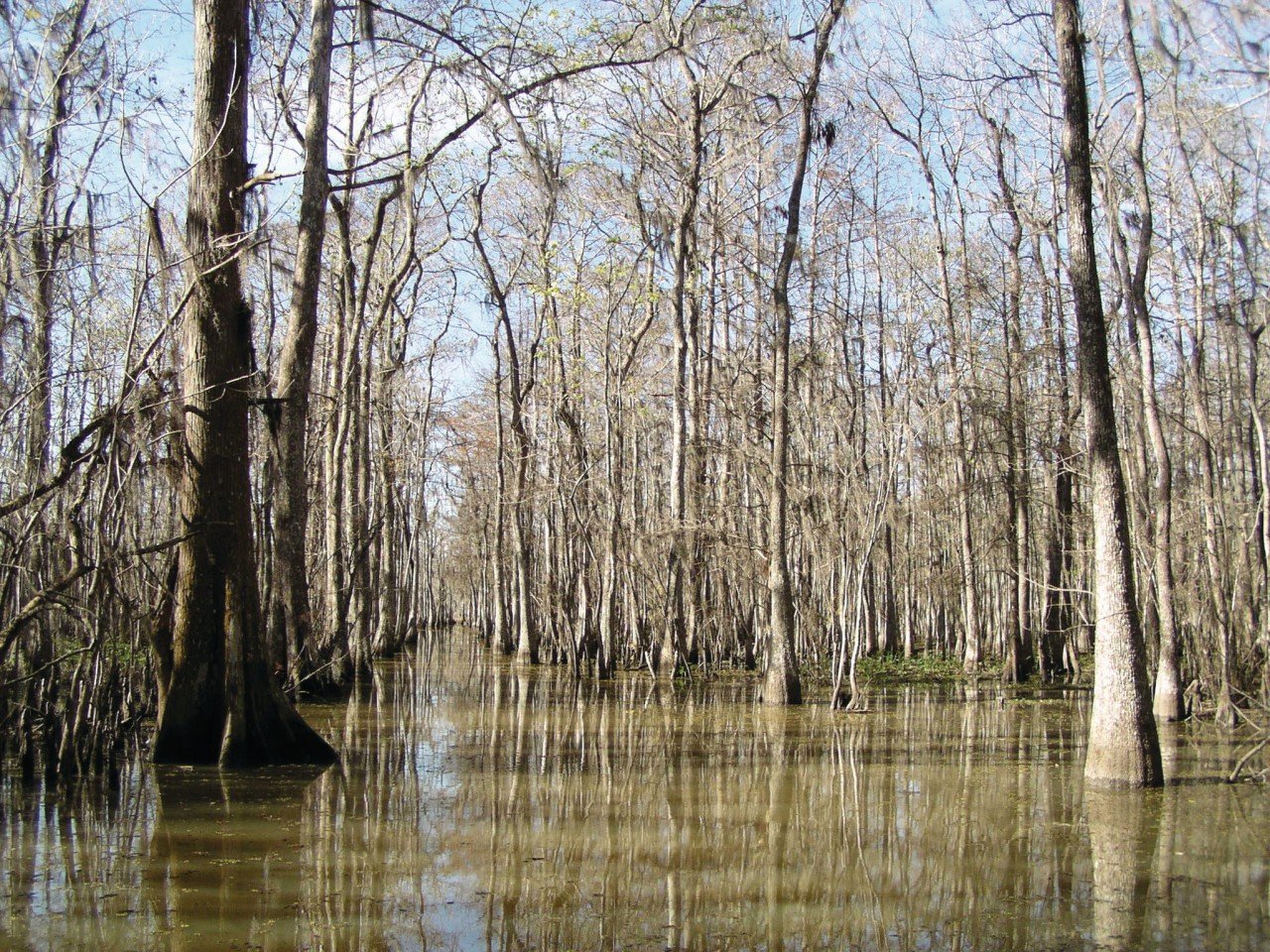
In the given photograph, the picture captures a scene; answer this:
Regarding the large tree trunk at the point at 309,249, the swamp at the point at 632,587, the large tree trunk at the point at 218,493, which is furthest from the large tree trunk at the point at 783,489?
the large tree trunk at the point at 218,493

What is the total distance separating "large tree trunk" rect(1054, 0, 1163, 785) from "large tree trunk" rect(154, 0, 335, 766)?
6758 mm

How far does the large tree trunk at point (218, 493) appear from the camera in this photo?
884cm

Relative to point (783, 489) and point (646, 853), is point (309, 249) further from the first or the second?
point (783, 489)

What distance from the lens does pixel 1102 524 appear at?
900 centimetres

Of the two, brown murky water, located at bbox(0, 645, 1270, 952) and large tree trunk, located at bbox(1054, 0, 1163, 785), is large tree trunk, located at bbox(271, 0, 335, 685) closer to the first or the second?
brown murky water, located at bbox(0, 645, 1270, 952)

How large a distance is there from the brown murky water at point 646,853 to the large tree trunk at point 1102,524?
0.36m

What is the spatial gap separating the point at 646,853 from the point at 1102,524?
16.7 feet

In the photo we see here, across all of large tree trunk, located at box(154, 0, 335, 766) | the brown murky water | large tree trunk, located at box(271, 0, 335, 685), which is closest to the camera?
the brown murky water

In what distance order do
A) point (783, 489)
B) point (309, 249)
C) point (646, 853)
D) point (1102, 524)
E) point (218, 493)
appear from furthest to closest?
1. point (783, 489)
2. point (309, 249)
3. point (218, 493)
4. point (1102, 524)
5. point (646, 853)

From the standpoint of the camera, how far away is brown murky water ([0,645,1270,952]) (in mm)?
4906

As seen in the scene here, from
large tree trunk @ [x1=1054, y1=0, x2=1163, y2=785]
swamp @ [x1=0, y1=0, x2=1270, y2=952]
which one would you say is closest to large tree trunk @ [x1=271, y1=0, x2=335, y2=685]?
swamp @ [x1=0, y1=0, x2=1270, y2=952]

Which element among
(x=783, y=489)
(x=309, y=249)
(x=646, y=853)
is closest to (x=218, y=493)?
(x=309, y=249)

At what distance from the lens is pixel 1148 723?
8641 mm

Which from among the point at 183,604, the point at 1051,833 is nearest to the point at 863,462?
the point at 1051,833
